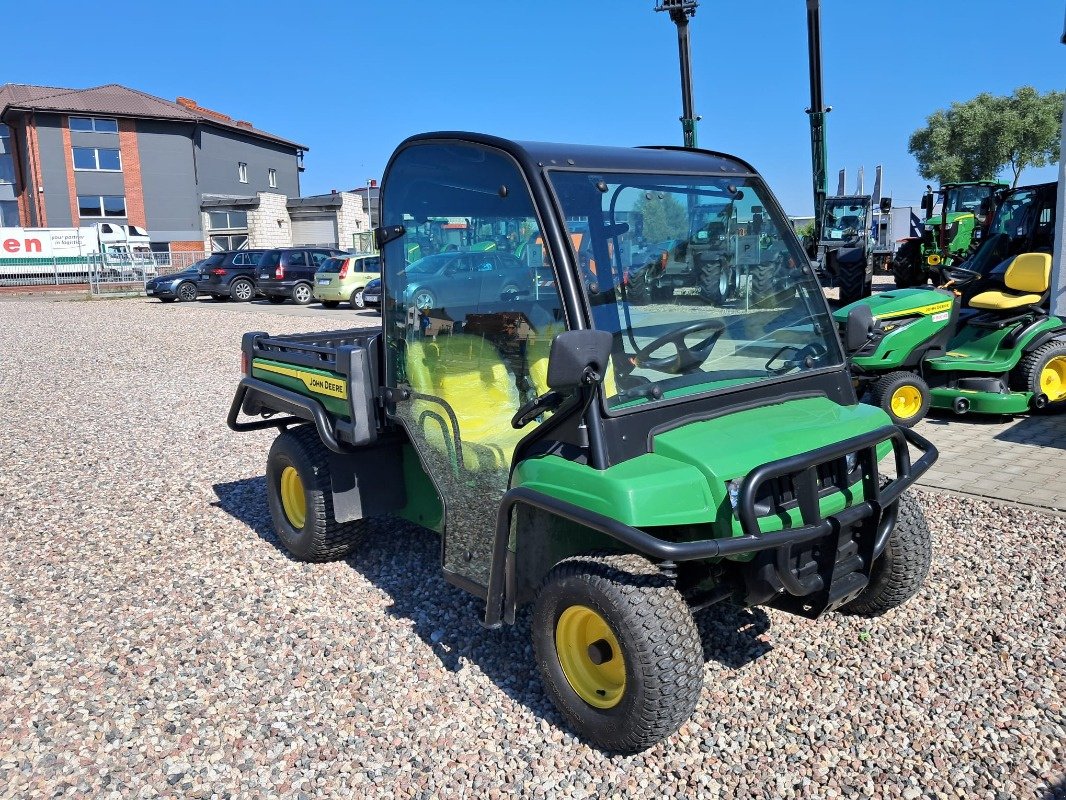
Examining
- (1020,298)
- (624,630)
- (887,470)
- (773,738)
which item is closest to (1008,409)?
(1020,298)

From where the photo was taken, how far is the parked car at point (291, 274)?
23.5m

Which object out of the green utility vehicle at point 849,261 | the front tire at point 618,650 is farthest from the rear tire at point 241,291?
the front tire at point 618,650

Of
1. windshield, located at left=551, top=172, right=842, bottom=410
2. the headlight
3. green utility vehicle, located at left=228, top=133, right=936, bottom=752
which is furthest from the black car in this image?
the headlight

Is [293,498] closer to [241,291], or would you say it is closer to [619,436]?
[619,436]

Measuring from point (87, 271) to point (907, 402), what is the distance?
31.9 meters

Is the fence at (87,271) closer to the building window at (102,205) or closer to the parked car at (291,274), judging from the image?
the parked car at (291,274)

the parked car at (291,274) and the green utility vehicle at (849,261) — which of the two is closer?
the green utility vehicle at (849,261)

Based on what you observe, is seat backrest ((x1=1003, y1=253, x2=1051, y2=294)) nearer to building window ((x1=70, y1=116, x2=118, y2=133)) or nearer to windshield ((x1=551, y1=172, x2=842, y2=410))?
windshield ((x1=551, y1=172, x2=842, y2=410))

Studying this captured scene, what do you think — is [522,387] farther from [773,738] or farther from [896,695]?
[896,695]

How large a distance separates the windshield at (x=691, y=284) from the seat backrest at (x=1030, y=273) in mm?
5275

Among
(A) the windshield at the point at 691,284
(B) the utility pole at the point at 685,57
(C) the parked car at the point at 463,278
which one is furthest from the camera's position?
(B) the utility pole at the point at 685,57

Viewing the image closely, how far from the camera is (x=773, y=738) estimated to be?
9.71 ft

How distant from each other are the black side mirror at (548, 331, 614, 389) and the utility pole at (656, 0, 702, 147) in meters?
11.7

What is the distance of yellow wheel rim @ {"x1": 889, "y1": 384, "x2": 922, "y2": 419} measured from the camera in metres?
7.28
